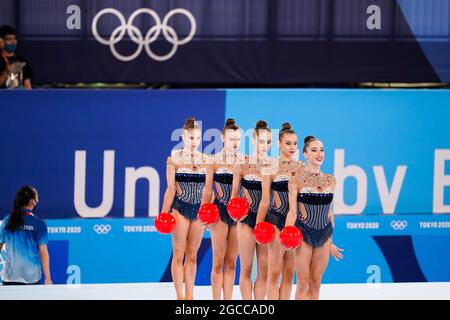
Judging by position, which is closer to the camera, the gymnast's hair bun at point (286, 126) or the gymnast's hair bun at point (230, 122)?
the gymnast's hair bun at point (286, 126)

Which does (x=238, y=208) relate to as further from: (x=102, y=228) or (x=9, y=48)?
(x=9, y=48)

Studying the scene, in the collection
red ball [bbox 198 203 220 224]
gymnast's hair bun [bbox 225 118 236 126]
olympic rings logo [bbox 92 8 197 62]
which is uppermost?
olympic rings logo [bbox 92 8 197 62]

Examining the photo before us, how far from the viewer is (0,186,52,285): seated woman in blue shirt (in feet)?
22.0

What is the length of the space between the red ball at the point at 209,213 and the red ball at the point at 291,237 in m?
0.59

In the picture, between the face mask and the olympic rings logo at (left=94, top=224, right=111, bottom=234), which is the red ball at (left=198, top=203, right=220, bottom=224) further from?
the face mask

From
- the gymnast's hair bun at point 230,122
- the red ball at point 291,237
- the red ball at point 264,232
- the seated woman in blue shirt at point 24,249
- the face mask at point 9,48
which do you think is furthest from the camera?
the face mask at point 9,48

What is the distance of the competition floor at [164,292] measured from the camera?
662cm

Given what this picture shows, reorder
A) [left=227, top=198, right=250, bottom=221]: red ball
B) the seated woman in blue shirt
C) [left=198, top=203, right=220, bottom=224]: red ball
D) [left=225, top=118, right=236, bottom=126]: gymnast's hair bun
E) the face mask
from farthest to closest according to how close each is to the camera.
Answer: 1. the face mask
2. [left=225, top=118, right=236, bottom=126]: gymnast's hair bun
3. the seated woman in blue shirt
4. [left=198, top=203, right=220, bottom=224]: red ball
5. [left=227, top=198, right=250, bottom=221]: red ball

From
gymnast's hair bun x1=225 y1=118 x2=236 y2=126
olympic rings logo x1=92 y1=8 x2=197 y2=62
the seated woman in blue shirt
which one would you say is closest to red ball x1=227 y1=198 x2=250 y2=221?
gymnast's hair bun x1=225 y1=118 x2=236 y2=126

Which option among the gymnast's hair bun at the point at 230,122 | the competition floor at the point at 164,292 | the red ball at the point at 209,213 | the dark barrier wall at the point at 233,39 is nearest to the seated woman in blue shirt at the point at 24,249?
the competition floor at the point at 164,292

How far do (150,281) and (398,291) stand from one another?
1.95 metres

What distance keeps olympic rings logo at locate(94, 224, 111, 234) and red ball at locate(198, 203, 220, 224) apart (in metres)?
1.01

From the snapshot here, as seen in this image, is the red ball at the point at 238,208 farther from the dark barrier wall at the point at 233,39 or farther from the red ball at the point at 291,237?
the dark barrier wall at the point at 233,39

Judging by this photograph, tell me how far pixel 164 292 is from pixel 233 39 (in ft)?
7.37
